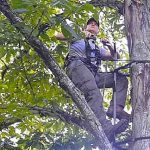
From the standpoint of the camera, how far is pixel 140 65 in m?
3.28

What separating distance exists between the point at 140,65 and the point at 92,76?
53 centimetres

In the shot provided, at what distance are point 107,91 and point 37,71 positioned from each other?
8.15 feet

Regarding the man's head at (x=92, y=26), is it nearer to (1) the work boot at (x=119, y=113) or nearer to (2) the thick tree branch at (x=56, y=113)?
(1) the work boot at (x=119, y=113)

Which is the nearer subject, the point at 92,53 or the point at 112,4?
the point at 92,53

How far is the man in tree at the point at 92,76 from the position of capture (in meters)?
3.38

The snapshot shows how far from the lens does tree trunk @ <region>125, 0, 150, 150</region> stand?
9.45 ft

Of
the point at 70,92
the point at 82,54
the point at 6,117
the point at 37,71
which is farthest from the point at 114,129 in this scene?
the point at 37,71

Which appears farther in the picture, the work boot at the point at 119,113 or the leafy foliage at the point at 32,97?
the leafy foliage at the point at 32,97

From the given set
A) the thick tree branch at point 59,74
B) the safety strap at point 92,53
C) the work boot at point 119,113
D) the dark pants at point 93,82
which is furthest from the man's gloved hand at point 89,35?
the thick tree branch at point 59,74

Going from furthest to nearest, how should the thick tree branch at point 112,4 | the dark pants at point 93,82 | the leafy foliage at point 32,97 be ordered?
the thick tree branch at point 112,4 < the leafy foliage at point 32,97 < the dark pants at point 93,82

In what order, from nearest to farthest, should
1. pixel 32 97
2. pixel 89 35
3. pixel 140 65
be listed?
pixel 140 65 → pixel 89 35 → pixel 32 97

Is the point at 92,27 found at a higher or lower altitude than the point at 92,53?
higher

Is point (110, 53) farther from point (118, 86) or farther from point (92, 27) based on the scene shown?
point (118, 86)

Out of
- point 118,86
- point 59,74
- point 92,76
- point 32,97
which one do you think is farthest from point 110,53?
point 59,74
